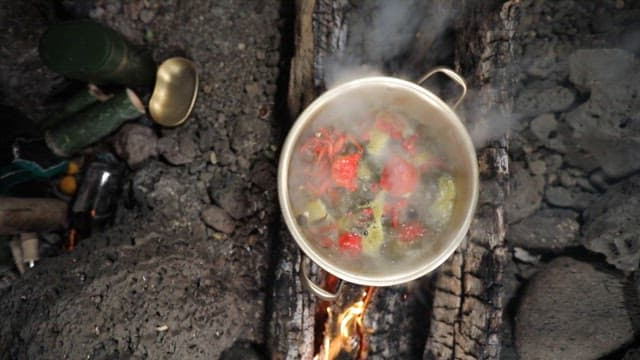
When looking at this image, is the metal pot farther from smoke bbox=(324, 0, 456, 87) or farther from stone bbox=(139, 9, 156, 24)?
stone bbox=(139, 9, 156, 24)

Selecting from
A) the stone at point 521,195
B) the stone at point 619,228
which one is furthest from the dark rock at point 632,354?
the stone at point 521,195

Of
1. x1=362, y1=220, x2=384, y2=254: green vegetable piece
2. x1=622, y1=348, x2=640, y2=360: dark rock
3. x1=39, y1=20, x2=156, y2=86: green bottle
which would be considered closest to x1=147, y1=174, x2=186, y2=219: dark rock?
x1=39, y1=20, x2=156, y2=86: green bottle

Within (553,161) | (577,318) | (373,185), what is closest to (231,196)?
(373,185)

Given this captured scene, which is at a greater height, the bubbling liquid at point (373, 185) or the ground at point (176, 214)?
the bubbling liquid at point (373, 185)

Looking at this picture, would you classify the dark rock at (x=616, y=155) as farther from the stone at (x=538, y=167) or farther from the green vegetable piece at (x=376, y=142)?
the green vegetable piece at (x=376, y=142)

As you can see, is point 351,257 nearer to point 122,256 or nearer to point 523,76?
point 122,256

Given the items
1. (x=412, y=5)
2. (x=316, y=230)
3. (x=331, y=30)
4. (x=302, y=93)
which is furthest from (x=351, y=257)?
(x=412, y=5)
